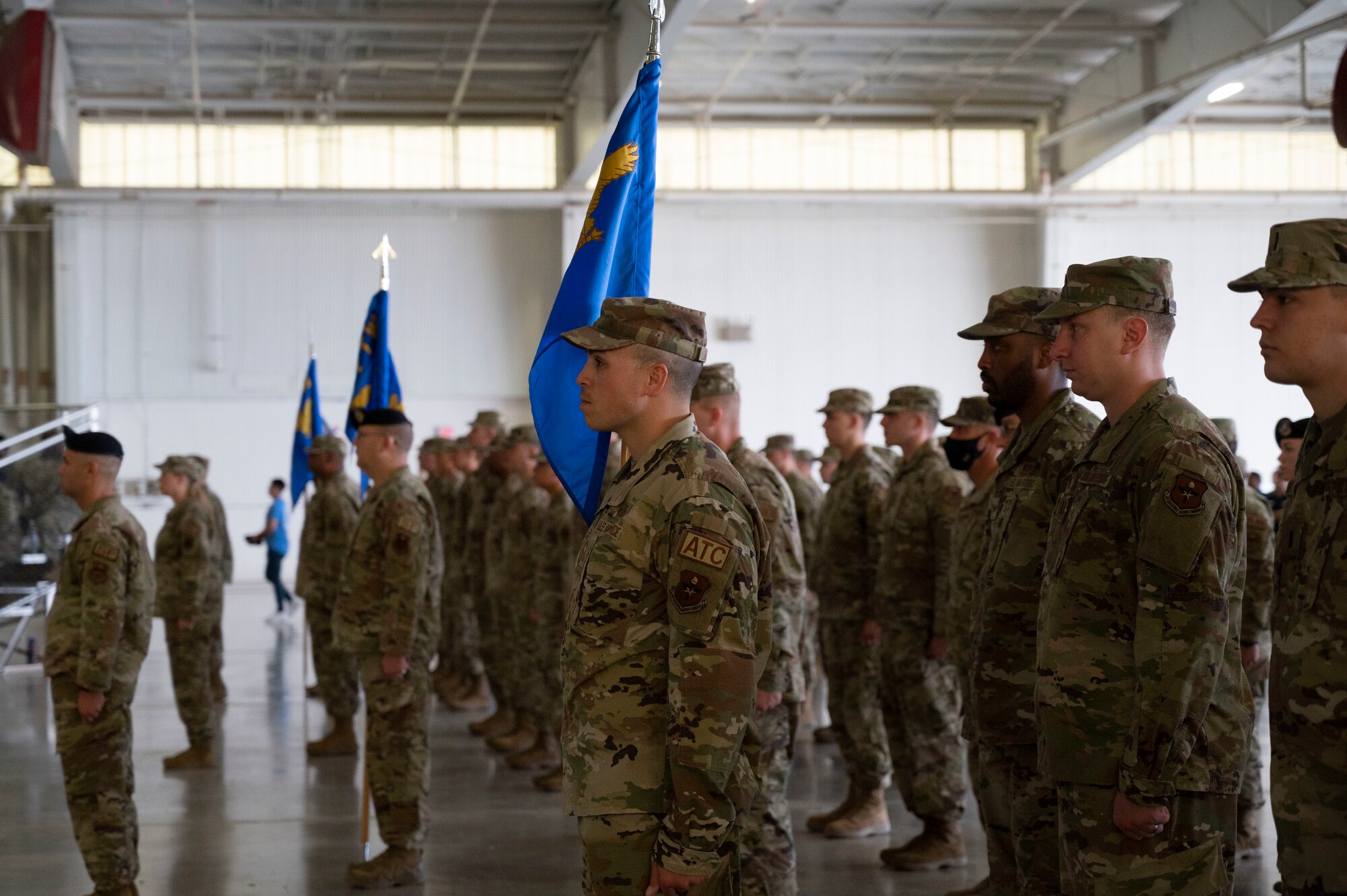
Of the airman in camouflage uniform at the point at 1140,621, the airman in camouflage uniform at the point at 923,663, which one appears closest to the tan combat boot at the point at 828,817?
the airman in camouflage uniform at the point at 923,663

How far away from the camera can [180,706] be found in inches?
287

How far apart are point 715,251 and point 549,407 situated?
552 inches

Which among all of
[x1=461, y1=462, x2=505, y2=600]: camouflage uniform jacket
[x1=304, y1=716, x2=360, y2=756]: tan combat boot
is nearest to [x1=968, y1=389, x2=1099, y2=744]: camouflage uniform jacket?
[x1=304, y1=716, x2=360, y2=756]: tan combat boot

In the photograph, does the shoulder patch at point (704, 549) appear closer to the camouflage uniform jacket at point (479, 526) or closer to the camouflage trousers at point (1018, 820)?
the camouflage trousers at point (1018, 820)

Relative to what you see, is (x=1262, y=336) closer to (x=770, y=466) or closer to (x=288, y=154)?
(x=770, y=466)

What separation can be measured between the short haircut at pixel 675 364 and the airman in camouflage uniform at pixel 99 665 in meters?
2.55

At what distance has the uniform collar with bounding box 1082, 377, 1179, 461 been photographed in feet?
8.95

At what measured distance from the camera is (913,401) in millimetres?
5395

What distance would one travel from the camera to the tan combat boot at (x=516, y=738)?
24.5 ft

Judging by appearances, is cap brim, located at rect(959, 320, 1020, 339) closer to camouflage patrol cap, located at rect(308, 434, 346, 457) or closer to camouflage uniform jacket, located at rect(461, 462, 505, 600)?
camouflage patrol cap, located at rect(308, 434, 346, 457)

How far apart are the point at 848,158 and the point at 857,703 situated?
41.9 ft

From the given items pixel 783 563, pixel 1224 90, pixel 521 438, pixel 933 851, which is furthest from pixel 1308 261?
pixel 1224 90

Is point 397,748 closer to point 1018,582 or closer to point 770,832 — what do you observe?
point 770,832

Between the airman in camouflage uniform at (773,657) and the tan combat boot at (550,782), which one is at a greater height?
the airman in camouflage uniform at (773,657)
